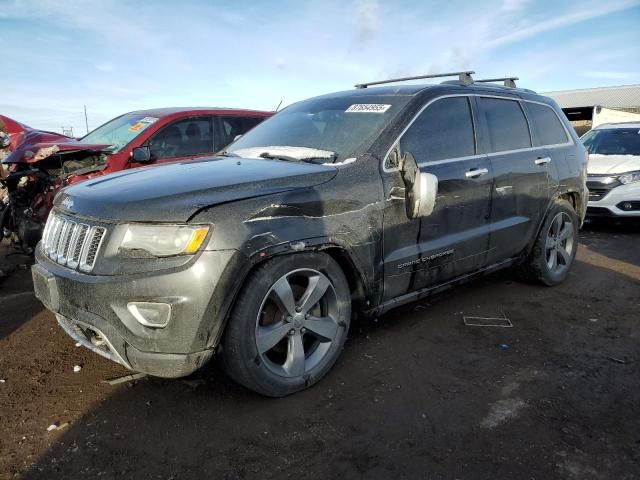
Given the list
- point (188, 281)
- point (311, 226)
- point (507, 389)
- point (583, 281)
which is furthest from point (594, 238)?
point (188, 281)

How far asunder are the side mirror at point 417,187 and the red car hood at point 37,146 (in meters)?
3.64

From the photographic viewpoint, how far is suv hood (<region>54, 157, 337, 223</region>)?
242 centimetres

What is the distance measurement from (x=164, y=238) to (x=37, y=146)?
400 centimetres

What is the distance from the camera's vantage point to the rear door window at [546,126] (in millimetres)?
4512

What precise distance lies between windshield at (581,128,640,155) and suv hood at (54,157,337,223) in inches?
292

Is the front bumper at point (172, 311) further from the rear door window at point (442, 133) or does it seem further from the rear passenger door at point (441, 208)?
the rear door window at point (442, 133)

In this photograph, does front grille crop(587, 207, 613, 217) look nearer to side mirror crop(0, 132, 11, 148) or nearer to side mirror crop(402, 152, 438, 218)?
side mirror crop(402, 152, 438, 218)

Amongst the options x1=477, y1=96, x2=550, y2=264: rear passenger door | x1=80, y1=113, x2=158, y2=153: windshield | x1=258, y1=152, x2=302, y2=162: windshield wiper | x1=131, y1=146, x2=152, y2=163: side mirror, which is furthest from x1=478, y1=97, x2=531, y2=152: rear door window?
x1=80, y1=113, x2=158, y2=153: windshield

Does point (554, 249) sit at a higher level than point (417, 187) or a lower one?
lower

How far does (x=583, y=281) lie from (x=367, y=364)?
10.2 ft

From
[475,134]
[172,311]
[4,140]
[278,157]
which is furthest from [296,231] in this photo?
[4,140]

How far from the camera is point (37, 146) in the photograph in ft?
17.9

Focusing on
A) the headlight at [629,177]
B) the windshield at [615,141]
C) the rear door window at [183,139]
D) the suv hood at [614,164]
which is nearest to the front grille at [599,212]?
the headlight at [629,177]

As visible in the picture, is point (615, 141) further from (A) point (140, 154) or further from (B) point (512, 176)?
(A) point (140, 154)
